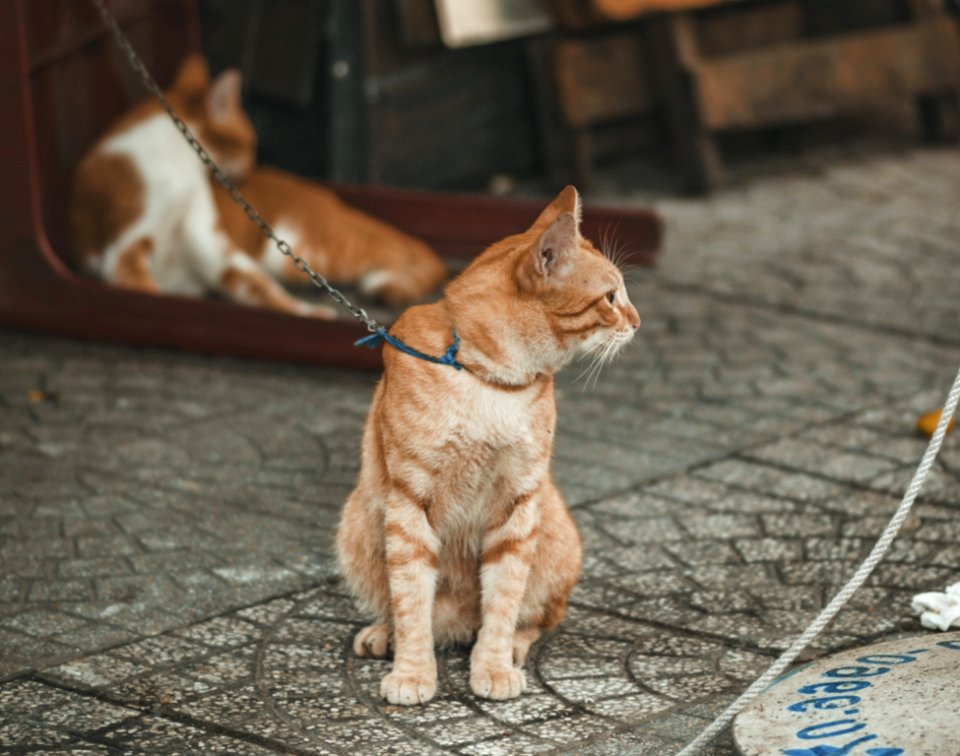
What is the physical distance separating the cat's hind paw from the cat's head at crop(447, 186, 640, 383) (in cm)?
79

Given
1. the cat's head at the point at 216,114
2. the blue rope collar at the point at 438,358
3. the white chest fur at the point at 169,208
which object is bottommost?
the blue rope collar at the point at 438,358

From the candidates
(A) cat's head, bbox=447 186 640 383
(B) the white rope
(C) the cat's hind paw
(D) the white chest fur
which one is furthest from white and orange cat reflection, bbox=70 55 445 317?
(B) the white rope

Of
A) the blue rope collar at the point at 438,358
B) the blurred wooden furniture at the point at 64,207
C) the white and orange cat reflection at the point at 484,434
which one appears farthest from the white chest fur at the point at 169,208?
the blue rope collar at the point at 438,358

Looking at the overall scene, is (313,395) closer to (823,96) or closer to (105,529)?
(105,529)

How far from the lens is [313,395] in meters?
5.67

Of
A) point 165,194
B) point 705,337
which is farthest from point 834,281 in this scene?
point 165,194

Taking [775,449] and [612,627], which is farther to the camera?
[775,449]

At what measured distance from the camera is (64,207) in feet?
21.4

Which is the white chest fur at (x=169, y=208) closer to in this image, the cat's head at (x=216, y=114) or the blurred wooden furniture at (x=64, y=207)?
the cat's head at (x=216, y=114)

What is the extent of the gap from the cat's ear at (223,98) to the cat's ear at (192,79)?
90 millimetres

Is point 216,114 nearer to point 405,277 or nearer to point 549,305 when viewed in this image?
point 405,277

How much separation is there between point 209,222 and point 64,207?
2.28 feet

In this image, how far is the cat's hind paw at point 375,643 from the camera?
11.9 feet

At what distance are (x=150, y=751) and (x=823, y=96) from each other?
21.0ft
